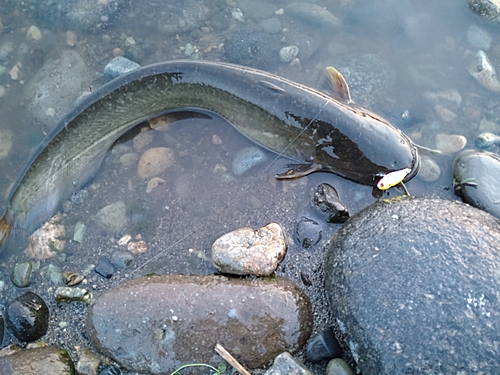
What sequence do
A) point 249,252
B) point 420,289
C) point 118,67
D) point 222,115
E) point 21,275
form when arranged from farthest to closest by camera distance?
point 118,67, point 222,115, point 21,275, point 249,252, point 420,289

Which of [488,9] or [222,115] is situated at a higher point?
[488,9]

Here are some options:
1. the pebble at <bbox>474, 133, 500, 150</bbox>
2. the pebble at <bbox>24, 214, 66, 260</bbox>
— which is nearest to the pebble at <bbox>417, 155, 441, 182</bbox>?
the pebble at <bbox>474, 133, 500, 150</bbox>

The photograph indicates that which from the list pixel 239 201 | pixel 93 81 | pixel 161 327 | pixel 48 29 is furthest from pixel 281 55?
pixel 161 327

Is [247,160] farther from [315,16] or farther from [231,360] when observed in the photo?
[315,16]

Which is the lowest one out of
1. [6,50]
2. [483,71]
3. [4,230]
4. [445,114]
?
[4,230]

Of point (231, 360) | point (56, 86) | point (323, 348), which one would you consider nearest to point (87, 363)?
point (231, 360)

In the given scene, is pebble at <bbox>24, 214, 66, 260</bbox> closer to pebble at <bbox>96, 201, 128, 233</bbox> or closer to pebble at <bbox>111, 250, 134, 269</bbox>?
pebble at <bbox>96, 201, 128, 233</bbox>

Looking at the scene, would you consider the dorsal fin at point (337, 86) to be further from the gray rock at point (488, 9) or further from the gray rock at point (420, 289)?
the gray rock at point (488, 9)

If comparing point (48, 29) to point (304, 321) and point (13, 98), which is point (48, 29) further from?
point (304, 321)
